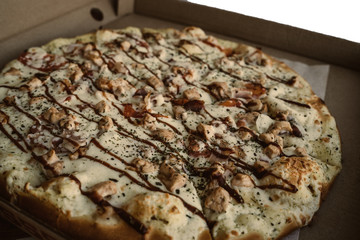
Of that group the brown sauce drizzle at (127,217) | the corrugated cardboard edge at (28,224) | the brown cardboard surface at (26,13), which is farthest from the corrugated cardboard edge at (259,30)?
the corrugated cardboard edge at (28,224)

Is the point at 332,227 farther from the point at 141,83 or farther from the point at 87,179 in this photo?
the point at 141,83

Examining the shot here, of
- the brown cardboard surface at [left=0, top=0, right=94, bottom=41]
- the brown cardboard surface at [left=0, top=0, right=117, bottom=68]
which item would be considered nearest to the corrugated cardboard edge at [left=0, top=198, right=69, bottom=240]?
the brown cardboard surface at [left=0, top=0, right=117, bottom=68]

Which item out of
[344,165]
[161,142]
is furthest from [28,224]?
[344,165]

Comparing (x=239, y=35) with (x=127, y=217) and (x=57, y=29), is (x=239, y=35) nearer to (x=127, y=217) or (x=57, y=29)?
(x=57, y=29)

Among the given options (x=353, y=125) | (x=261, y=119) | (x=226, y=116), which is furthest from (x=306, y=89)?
(x=226, y=116)

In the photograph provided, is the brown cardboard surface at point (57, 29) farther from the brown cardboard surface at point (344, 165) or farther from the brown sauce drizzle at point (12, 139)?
the brown sauce drizzle at point (12, 139)

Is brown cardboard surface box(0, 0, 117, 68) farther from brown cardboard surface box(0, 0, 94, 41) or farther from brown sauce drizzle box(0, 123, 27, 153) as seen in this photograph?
brown sauce drizzle box(0, 123, 27, 153)

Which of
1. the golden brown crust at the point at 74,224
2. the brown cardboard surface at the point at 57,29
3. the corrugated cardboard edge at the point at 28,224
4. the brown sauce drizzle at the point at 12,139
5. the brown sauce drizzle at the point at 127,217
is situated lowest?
the corrugated cardboard edge at the point at 28,224
